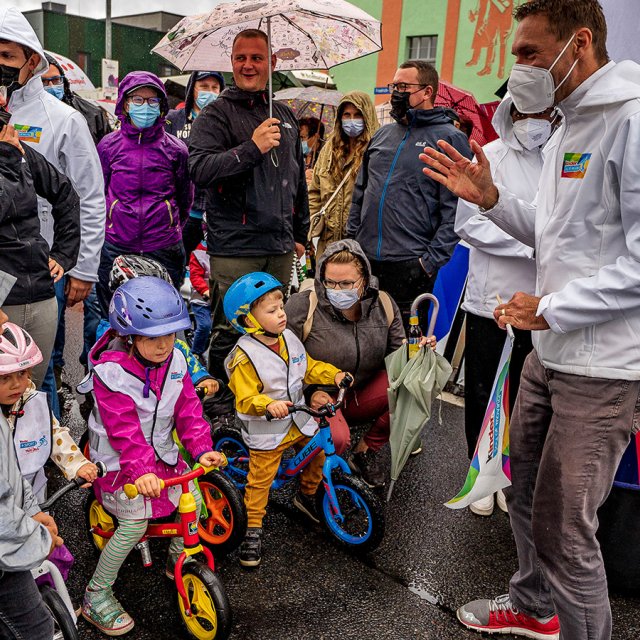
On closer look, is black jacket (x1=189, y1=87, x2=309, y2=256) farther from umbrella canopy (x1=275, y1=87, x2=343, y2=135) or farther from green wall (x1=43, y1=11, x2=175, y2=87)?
green wall (x1=43, y1=11, x2=175, y2=87)

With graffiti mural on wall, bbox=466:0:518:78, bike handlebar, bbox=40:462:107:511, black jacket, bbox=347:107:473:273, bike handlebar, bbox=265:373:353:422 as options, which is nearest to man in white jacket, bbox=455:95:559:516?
bike handlebar, bbox=265:373:353:422

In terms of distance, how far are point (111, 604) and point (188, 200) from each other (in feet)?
10.5

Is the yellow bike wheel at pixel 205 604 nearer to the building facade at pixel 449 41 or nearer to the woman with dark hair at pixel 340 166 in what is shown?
the woman with dark hair at pixel 340 166

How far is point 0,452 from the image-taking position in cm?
217

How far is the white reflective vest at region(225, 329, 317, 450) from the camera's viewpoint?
347 cm

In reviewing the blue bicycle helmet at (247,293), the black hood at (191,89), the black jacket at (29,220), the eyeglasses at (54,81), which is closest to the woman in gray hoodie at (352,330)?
the blue bicycle helmet at (247,293)

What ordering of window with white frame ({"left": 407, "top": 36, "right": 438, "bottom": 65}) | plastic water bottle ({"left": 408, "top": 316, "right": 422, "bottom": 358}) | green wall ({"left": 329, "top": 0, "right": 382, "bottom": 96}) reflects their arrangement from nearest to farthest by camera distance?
1. plastic water bottle ({"left": 408, "top": 316, "right": 422, "bottom": 358})
2. window with white frame ({"left": 407, "top": 36, "right": 438, "bottom": 65})
3. green wall ({"left": 329, "top": 0, "right": 382, "bottom": 96})

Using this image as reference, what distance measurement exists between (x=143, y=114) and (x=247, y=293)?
7.01 ft

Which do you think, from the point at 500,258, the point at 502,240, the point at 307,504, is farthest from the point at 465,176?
the point at 307,504

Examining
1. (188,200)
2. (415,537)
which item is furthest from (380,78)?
(415,537)

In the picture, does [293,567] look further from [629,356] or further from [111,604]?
[629,356]

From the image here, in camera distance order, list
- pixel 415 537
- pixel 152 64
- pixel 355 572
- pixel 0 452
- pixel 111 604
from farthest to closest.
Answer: pixel 152 64, pixel 415 537, pixel 355 572, pixel 111 604, pixel 0 452

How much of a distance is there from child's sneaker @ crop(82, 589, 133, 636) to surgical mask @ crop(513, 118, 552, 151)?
2.79 metres

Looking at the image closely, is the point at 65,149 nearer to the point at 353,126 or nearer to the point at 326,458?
the point at 326,458
